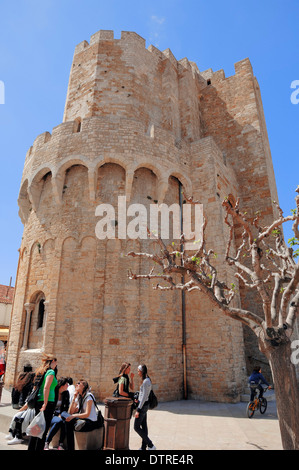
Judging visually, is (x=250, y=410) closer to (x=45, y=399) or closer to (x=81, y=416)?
(x=81, y=416)

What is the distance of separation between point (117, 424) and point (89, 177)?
27.0 ft

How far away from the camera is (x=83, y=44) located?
49.7ft

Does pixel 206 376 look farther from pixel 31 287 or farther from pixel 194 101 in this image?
pixel 194 101

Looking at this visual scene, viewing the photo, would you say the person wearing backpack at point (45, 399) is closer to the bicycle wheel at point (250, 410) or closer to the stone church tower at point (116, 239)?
the stone church tower at point (116, 239)

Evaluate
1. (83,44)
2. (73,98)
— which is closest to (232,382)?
(73,98)

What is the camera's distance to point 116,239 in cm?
1058

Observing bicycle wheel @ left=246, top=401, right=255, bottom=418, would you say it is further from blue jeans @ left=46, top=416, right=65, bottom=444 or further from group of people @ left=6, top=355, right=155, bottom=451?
blue jeans @ left=46, top=416, right=65, bottom=444

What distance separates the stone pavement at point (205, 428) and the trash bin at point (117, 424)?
1.54 ft

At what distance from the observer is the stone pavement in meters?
5.58

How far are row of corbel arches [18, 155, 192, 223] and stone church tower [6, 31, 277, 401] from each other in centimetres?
4

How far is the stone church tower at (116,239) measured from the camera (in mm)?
9781
